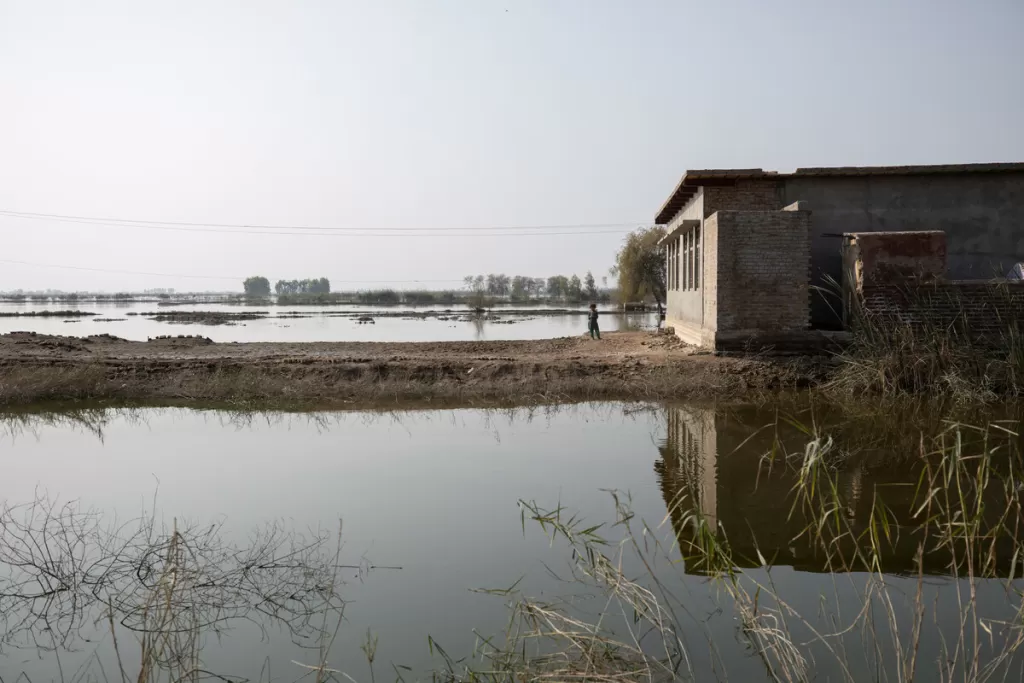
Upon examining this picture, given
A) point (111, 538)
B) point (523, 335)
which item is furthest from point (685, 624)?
point (523, 335)

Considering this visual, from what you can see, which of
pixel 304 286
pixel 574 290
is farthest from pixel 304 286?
pixel 574 290

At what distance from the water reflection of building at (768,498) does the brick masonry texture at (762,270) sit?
4386 mm

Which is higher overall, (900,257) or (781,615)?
(900,257)

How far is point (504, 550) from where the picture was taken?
596 cm

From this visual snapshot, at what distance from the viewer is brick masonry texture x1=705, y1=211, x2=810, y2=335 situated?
14.5m

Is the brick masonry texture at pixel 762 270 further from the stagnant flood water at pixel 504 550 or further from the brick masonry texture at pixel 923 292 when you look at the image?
the stagnant flood water at pixel 504 550

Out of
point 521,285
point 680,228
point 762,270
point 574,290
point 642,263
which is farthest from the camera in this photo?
point 521,285

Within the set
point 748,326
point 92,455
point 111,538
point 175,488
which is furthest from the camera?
Result: point 748,326

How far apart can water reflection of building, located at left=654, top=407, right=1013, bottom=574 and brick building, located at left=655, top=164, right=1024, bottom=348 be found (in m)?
4.45

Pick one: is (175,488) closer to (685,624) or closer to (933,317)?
(685,624)

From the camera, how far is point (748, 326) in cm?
1480

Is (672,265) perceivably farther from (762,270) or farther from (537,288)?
(537,288)

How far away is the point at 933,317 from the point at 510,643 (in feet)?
38.5

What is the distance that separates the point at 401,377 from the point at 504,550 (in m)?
9.05
